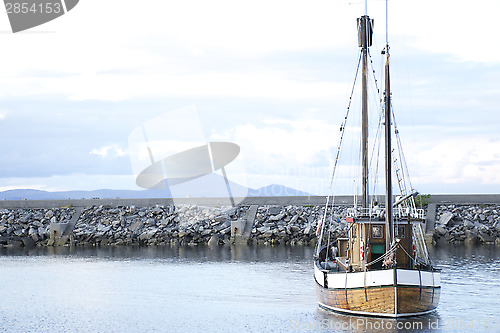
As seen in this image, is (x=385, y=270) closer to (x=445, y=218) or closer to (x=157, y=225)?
(x=445, y=218)

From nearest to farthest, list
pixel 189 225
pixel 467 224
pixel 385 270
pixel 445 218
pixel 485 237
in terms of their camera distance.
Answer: pixel 385 270, pixel 485 237, pixel 467 224, pixel 445 218, pixel 189 225

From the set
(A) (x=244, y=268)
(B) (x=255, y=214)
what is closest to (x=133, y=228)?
(B) (x=255, y=214)

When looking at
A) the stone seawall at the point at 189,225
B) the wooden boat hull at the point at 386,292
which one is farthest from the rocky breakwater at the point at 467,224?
the wooden boat hull at the point at 386,292

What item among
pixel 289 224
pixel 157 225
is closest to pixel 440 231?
pixel 289 224

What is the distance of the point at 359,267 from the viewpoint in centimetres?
3222

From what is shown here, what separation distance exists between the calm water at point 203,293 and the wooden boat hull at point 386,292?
1.68ft

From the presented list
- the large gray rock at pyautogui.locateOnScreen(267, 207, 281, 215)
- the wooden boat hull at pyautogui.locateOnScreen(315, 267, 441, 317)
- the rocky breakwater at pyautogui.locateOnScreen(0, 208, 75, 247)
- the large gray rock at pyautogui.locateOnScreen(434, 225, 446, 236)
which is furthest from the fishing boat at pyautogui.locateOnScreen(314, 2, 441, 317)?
the rocky breakwater at pyautogui.locateOnScreen(0, 208, 75, 247)

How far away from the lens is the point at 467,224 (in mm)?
62188

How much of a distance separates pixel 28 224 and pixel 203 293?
39.0 metres

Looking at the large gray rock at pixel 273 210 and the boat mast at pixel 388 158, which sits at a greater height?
the boat mast at pixel 388 158

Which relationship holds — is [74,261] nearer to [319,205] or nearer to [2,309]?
[2,309]

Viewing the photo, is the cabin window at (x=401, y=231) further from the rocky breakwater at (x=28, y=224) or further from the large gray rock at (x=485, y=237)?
the rocky breakwater at (x=28, y=224)

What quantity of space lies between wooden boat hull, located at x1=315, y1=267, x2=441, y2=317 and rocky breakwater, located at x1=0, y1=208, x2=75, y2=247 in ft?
149

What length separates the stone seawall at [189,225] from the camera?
206ft
